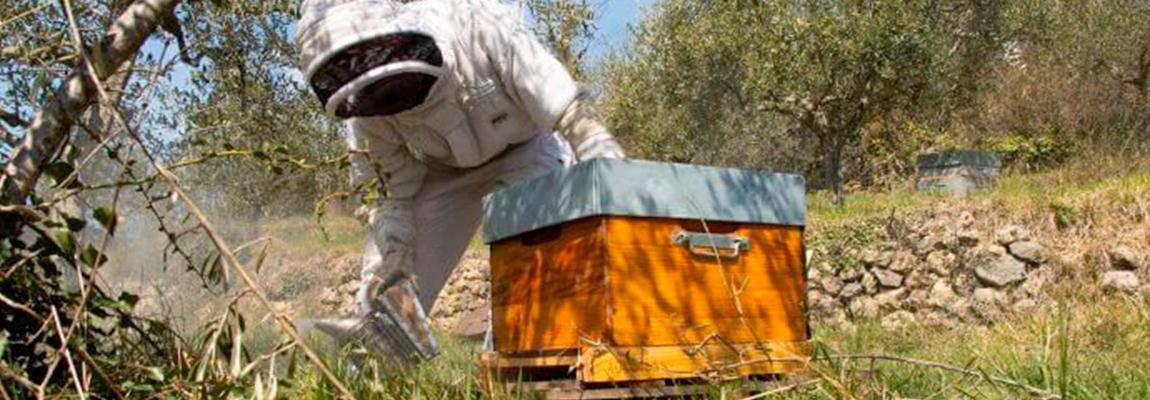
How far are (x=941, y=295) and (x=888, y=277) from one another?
2.13 ft

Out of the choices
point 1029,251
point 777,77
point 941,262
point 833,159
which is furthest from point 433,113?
point 833,159

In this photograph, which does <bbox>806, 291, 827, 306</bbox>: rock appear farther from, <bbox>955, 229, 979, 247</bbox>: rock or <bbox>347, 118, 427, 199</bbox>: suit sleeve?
<bbox>347, 118, 427, 199</bbox>: suit sleeve

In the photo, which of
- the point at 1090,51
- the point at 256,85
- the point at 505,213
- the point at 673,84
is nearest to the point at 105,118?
the point at 256,85

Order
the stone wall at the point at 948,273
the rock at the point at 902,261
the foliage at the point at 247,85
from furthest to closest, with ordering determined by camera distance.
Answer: the rock at the point at 902,261 → the stone wall at the point at 948,273 → the foliage at the point at 247,85

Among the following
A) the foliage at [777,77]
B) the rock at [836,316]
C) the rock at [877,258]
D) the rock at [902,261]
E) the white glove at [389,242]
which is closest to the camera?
the white glove at [389,242]

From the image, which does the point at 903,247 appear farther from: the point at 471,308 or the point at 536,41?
the point at 536,41

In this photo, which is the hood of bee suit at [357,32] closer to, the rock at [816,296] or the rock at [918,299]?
the rock at [918,299]

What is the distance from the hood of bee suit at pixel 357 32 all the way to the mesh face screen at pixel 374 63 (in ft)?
0.07

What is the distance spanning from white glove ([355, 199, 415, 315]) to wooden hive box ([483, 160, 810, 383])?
1200 mm

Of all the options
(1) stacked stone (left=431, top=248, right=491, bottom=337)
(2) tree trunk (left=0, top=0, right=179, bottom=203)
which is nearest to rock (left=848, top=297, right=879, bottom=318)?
(1) stacked stone (left=431, top=248, right=491, bottom=337)

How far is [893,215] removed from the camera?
9000 millimetres

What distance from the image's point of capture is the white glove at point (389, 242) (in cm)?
387

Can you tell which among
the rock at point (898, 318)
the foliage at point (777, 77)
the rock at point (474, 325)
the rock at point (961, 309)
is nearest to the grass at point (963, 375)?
the rock at point (961, 309)

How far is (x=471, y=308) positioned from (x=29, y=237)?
9.93 meters
